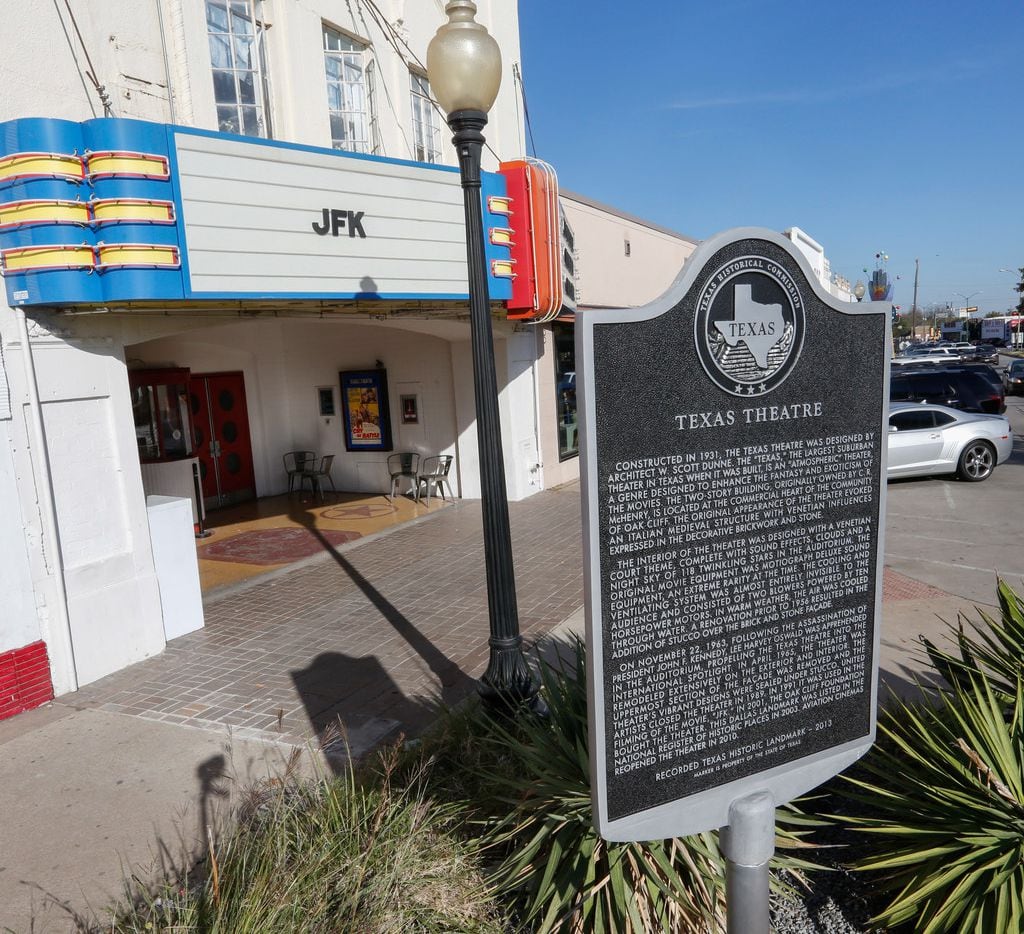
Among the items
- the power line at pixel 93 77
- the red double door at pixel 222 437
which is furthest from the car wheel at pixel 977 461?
the power line at pixel 93 77

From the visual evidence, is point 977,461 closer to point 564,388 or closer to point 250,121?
point 564,388

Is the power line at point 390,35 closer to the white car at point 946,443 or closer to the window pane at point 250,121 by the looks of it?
the window pane at point 250,121

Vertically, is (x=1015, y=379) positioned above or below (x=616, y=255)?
below

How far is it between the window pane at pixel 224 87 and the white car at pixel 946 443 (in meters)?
11.6

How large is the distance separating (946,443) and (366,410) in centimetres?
1032

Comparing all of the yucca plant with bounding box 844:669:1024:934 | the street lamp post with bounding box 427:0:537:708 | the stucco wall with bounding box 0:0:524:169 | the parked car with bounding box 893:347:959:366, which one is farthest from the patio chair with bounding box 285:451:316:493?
the parked car with bounding box 893:347:959:366

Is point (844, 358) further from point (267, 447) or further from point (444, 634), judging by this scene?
point (267, 447)

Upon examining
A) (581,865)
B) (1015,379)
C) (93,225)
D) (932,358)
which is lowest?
(581,865)

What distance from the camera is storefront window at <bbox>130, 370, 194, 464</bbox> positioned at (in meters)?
12.1

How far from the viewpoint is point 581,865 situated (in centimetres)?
329

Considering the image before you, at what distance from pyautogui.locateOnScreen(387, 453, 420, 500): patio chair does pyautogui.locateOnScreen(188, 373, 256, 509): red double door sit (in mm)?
2692

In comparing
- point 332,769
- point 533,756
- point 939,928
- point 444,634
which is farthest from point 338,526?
point 939,928

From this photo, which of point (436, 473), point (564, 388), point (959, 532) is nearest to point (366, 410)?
point (436, 473)

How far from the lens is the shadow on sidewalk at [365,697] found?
18.7ft
